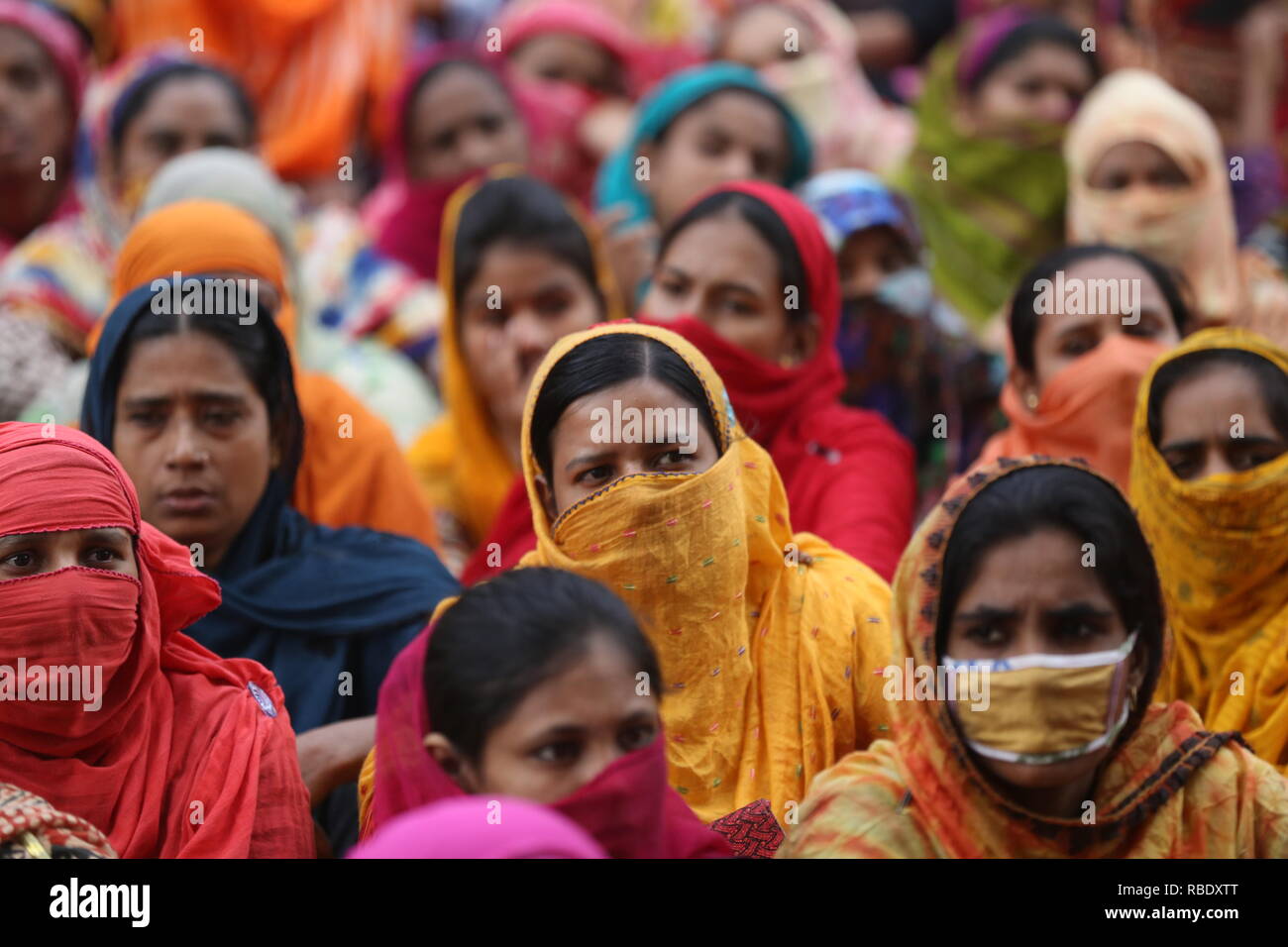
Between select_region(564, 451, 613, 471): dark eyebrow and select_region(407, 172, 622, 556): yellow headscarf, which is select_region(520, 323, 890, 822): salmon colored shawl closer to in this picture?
select_region(564, 451, 613, 471): dark eyebrow

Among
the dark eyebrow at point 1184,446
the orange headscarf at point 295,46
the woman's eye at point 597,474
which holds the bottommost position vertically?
the woman's eye at point 597,474

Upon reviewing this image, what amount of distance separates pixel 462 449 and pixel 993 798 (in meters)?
2.91

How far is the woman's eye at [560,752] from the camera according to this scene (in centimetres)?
342

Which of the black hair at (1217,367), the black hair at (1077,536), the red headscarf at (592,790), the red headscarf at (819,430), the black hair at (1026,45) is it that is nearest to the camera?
the red headscarf at (592,790)

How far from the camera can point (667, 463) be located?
414cm

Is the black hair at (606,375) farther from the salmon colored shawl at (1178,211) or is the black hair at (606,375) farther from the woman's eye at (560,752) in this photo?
the salmon colored shawl at (1178,211)

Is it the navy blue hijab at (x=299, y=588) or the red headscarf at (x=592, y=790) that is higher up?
the navy blue hijab at (x=299, y=588)

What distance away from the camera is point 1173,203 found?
266 inches

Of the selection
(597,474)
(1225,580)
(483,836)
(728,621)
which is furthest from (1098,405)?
(483,836)

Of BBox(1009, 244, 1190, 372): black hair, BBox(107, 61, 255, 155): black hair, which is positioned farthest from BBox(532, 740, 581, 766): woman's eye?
BBox(107, 61, 255, 155): black hair

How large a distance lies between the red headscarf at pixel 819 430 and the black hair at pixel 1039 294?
1.37ft

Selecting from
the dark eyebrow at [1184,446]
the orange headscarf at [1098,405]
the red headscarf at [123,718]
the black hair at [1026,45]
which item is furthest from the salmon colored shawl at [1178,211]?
the red headscarf at [123,718]

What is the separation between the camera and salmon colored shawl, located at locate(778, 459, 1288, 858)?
3.65m

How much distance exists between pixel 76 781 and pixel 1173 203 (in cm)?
421
